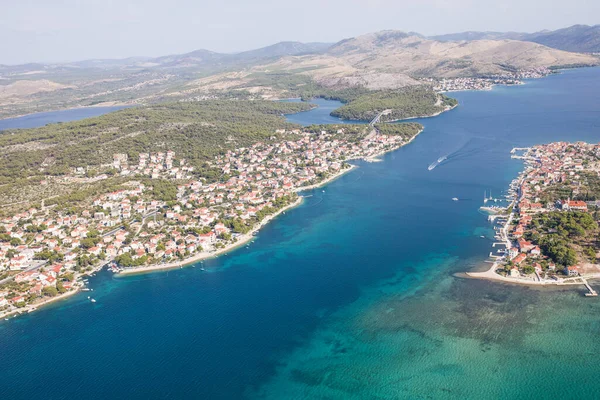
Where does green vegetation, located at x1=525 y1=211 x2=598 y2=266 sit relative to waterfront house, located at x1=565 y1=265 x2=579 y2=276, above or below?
above

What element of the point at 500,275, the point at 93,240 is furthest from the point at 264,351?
the point at 93,240

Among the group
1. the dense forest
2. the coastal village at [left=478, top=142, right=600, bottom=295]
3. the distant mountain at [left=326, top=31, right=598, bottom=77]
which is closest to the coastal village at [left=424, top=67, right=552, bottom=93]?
the distant mountain at [left=326, top=31, right=598, bottom=77]

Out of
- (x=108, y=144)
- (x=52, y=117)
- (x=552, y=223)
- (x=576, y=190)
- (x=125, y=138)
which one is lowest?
(x=552, y=223)

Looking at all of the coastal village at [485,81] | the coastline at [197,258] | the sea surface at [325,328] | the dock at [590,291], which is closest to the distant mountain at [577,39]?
the coastal village at [485,81]

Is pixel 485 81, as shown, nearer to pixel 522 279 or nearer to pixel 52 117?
pixel 522 279

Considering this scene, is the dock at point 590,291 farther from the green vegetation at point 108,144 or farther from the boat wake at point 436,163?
the green vegetation at point 108,144

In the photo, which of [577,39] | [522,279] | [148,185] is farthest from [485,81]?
[522,279]

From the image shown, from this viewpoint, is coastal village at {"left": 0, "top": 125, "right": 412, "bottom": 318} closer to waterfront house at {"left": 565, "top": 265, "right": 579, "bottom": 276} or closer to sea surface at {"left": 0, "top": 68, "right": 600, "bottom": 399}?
sea surface at {"left": 0, "top": 68, "right": 600, "bottom": 399}
